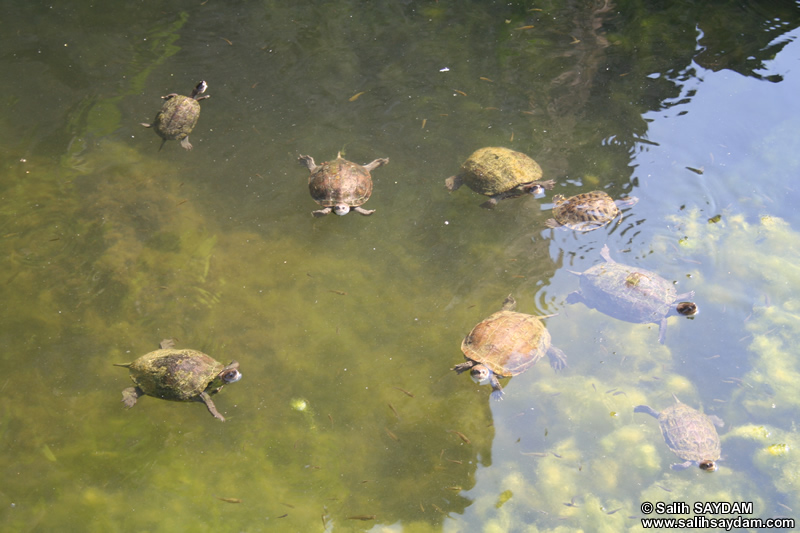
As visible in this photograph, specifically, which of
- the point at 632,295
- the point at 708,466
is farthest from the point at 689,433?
the point at 632,295

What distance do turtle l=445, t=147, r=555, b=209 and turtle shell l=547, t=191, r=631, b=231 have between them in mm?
327

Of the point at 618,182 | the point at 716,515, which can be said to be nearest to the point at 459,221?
the point at 618,182

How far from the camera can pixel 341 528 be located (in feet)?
11.7

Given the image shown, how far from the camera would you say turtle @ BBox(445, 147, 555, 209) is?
483cm

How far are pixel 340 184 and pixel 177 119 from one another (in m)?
2.04

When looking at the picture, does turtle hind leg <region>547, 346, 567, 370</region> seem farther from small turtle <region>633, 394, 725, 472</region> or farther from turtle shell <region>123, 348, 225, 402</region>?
turtle shell <region>123, 348, 225, 402</region>

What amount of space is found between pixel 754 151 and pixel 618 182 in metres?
1.69

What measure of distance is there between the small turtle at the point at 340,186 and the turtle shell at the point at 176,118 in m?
1.52

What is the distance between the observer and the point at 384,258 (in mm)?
4715

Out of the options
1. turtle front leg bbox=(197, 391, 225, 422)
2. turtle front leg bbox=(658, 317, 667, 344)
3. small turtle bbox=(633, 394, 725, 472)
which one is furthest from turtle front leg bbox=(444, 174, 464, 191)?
turtle front leg bbox=(197, 391, 225, 422)

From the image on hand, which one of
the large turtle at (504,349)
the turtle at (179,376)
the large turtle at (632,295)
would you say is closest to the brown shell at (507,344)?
the large turtle at (504,349)

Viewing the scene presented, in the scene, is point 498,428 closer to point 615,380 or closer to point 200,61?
point 615,380

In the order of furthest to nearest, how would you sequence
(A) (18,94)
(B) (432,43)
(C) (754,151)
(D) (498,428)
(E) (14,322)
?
1. (B) (432,43)
2. (A) (18,94)
3. (C) (754,151)
4. (E) (14,322)
5. (D) (498,428)

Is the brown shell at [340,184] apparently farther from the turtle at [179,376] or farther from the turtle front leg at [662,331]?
the turtle front leg at [662,331]
